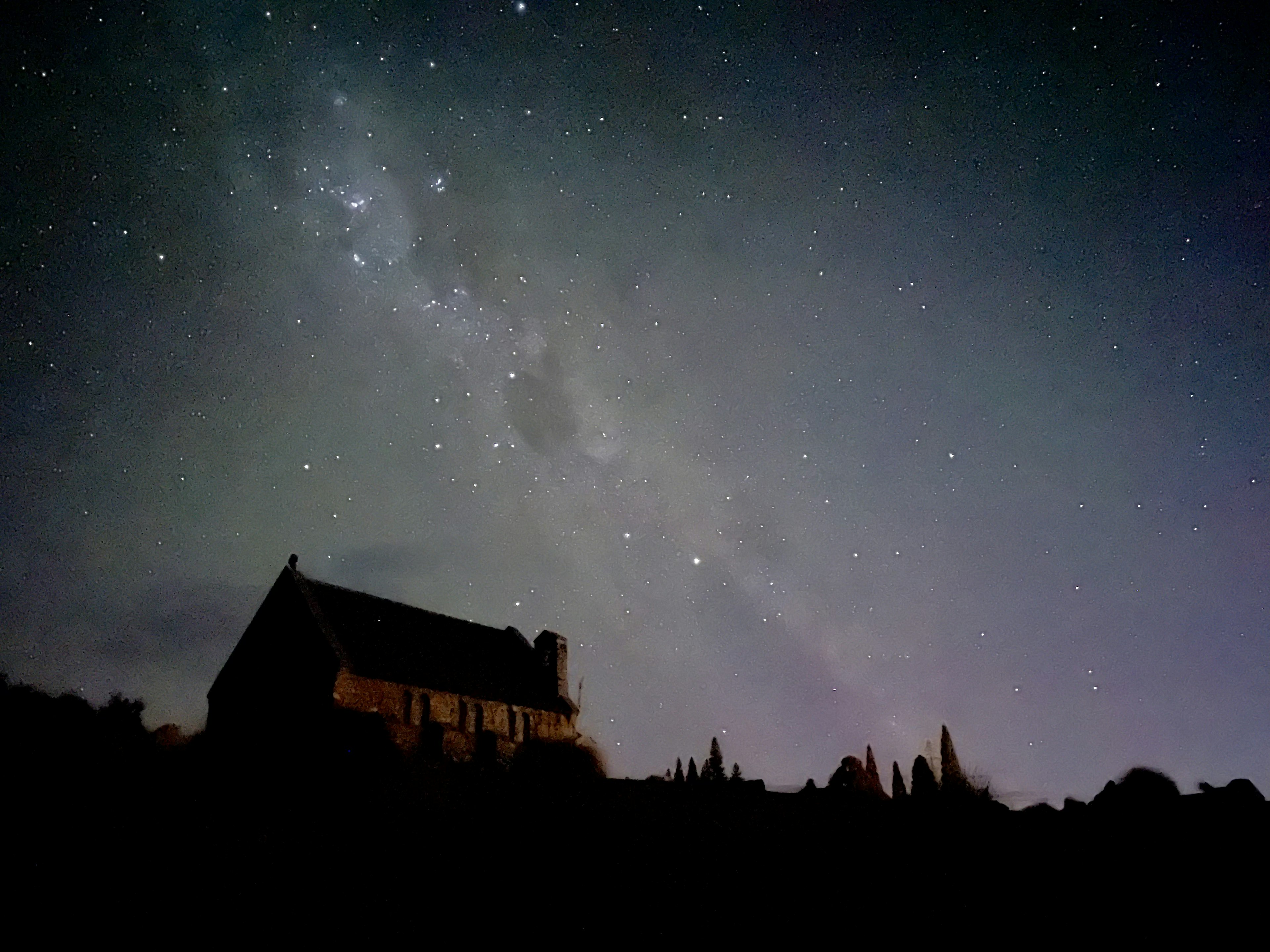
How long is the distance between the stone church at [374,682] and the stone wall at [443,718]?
0.05 m

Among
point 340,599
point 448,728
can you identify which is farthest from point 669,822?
point 340,599

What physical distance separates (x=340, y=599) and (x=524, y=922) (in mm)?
27994

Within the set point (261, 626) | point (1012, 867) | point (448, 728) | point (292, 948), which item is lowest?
point (292, 948)

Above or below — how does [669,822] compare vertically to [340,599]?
below

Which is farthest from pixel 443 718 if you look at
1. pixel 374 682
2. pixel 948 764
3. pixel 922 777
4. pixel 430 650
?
pixel 948 764

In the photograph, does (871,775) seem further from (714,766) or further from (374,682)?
(374,682)

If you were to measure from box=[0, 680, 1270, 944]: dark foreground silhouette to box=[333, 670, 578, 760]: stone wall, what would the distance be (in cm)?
1118

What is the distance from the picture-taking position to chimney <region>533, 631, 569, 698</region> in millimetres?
45000

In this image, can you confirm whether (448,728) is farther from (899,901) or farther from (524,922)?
(899,901)

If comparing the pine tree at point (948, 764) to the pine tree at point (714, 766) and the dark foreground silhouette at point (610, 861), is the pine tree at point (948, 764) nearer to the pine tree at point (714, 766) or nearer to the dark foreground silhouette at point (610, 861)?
the pine tree at point (714, 766)

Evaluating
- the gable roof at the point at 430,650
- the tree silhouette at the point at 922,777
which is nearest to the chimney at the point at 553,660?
the gable roof at the point at 430,650

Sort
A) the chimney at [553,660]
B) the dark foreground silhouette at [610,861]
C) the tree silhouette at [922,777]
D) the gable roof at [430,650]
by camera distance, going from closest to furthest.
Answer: the dark foreground silhouette at [610,861]
the tree silhouette at [922,777]
the gable roof at [430,650]
the chimney at [553,660]

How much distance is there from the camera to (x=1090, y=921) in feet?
41.9

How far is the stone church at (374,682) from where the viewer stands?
3391cm
